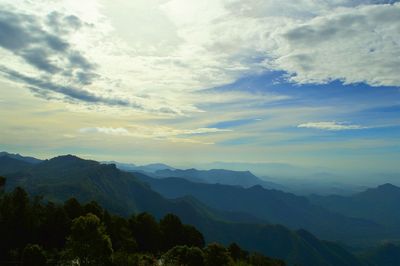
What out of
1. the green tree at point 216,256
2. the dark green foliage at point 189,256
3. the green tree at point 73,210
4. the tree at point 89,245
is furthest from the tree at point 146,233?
the tree at point 89,245

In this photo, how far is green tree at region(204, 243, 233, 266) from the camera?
6975 cm

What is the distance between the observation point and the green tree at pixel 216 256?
6975 centimetres

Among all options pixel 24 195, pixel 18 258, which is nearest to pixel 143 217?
pixel 24 195

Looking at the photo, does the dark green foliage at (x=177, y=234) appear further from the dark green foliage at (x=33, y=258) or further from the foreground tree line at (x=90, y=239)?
the dark green foliage at (x=33, y=258)

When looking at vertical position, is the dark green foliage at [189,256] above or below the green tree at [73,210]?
below

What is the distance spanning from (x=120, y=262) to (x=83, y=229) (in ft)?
26.2

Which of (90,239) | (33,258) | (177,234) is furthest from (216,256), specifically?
(177,234)

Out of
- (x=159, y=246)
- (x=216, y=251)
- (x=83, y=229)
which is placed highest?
(x=83, y=229)

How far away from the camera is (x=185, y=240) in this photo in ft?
378

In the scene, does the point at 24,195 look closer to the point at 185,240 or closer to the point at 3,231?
the point at 3,231

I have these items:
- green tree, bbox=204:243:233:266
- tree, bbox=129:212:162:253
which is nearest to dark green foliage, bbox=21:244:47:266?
green tree, bbox=204:243:233:266

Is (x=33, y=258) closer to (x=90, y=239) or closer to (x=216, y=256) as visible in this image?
(x=90, y=239)

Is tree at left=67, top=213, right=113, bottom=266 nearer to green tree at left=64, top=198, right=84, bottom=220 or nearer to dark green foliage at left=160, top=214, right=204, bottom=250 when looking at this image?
green tree at left=64, top=198, right=84, bottom=220

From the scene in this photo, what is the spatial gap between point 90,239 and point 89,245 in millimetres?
975
